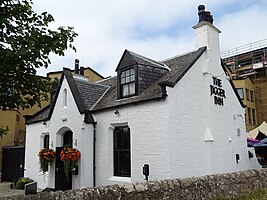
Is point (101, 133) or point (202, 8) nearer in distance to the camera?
point (101, 133)

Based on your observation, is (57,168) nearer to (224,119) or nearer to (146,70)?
(146,70)

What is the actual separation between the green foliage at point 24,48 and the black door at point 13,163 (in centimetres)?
1711

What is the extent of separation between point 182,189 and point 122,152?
7370 mm

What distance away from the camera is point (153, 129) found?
12883 mm

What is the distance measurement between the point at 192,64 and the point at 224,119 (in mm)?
3771

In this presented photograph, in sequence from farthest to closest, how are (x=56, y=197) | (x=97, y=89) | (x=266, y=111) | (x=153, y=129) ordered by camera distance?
(x=266, y=111) → (x=97, y=89) → (x=153, y=129) → (x=56, y=197)

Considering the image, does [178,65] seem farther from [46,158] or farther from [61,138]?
[46,158]

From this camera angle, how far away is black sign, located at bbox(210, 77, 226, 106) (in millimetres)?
15247

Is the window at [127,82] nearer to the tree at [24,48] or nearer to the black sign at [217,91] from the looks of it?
the black sign at [217,91]

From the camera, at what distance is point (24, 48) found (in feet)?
19.0

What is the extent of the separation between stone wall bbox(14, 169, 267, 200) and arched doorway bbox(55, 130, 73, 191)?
965 centimetres

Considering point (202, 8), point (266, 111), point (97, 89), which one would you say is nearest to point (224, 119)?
point (202, 8)

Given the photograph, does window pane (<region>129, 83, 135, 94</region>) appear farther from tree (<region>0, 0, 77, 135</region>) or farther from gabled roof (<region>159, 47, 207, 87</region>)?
tree (<region>0, 0, 77, 135</region>)

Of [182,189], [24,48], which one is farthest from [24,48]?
[182,189]
